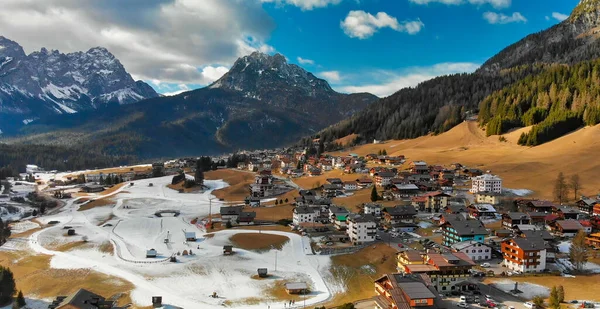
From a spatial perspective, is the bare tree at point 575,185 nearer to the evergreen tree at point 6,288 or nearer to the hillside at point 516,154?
the hillside at point 516,154

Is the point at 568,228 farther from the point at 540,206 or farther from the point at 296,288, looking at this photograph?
the point at 296,288

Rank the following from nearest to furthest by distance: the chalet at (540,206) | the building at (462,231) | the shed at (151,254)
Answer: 1. the building at (462,231)
2. the shed at (151,254)
3. the chalet at (540,206)

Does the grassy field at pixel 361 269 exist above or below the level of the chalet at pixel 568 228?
below

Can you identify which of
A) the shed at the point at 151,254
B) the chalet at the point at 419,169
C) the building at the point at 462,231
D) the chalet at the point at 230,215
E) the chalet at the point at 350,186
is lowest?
the shed at the point at 151,254

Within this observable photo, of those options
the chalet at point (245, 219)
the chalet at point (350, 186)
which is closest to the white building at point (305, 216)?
the chalet at point (245, 219)

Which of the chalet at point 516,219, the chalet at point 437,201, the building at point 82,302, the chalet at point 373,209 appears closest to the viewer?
the building at point 82,302

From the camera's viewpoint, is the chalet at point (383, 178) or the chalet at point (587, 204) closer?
the chalet at point (587, 204)

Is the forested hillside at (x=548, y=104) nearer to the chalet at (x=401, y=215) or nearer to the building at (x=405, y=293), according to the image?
the chalet at (x=401, y=215)

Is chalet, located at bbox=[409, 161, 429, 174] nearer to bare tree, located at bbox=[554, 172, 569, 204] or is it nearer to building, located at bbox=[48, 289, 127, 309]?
bare tree, located at bbox=[554, 172, 569, 204]
